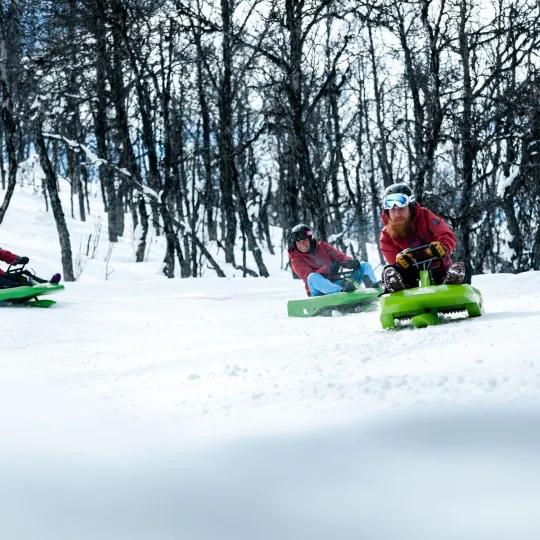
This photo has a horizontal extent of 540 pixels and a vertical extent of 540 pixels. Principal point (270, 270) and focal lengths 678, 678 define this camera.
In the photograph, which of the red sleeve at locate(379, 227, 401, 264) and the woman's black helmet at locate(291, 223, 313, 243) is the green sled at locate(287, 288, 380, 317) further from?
the red sleeve at locate(379, 227, 401, 264)

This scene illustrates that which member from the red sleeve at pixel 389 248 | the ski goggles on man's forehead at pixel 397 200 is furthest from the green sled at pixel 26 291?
the ski goggles on man's forehead at pixel 397 200

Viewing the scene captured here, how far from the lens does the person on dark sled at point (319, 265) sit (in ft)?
25.6

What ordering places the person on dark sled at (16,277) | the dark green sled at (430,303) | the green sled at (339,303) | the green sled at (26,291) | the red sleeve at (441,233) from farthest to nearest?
1. the person on dark sled at (16,277)
2. the green sled at (26,291)
3. the green sled at (339,303)
4. the red sleeve at (441,233)
5. the dark green sled at (430,303)

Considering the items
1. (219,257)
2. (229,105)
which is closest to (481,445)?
(229,105)

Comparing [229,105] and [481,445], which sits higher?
[229,105]

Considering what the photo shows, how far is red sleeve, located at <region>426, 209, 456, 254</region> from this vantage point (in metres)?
5.37

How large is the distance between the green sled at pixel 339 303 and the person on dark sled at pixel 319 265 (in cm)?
26

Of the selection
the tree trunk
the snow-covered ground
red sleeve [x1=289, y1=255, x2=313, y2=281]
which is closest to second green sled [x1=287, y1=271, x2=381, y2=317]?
red sleeve [x1=289, y1=255, x2=313, y2=281]

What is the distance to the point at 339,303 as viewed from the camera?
7328mm

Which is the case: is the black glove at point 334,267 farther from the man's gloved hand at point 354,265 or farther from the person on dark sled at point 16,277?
the person on dark sled at point 16,277

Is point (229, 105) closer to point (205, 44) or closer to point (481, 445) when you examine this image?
point (205, 44)

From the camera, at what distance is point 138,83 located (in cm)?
1427

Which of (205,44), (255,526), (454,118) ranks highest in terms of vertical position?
(205,44)

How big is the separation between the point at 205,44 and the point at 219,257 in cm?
1282
